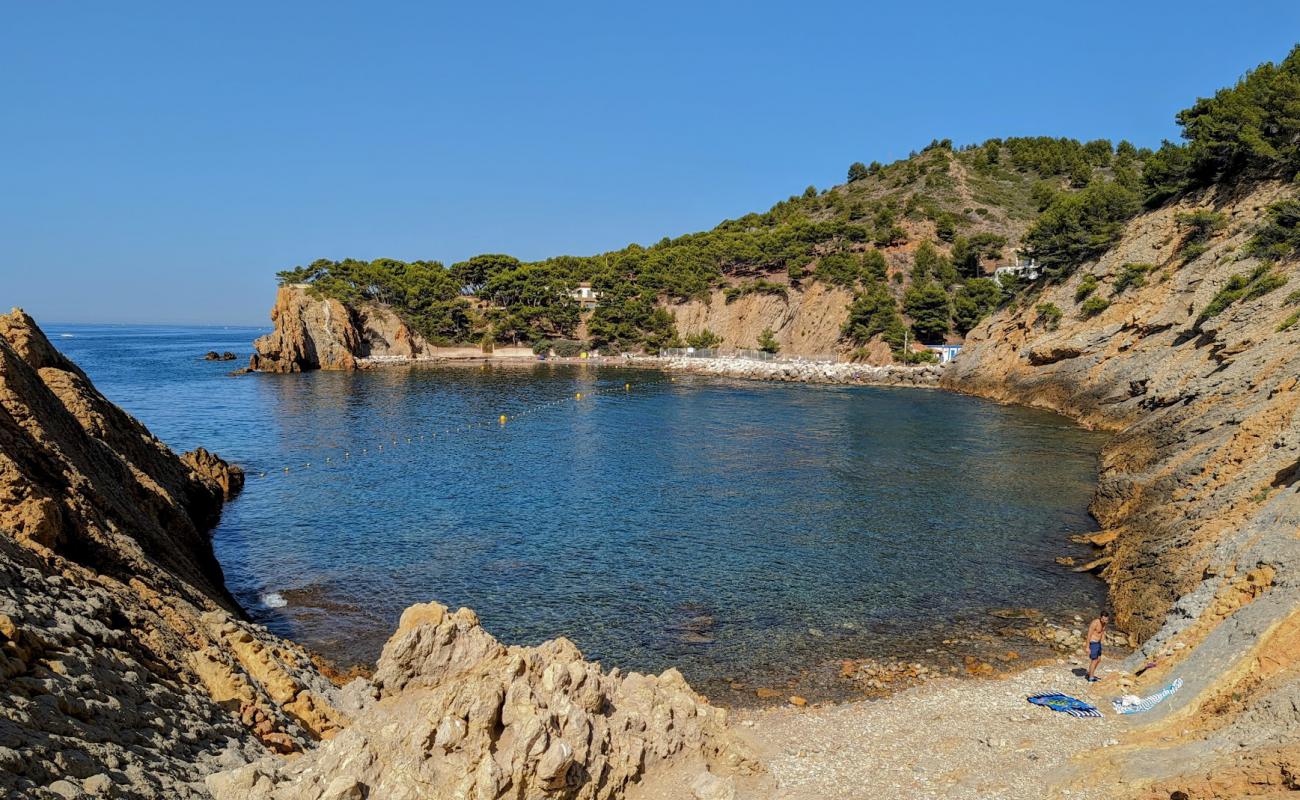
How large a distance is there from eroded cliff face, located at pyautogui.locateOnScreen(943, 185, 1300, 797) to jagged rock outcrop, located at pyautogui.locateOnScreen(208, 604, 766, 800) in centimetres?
681

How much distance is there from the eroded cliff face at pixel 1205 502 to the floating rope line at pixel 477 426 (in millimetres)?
37440

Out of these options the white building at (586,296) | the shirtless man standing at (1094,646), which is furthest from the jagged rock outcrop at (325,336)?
the shirtless man standing at (1094,646)

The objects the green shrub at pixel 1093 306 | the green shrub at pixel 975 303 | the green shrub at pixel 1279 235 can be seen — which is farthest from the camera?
the green shrub at pixel 975 303

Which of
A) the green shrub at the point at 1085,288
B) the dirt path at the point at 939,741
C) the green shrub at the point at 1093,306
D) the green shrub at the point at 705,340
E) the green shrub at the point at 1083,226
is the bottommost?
the dirt path at the point at 939,741

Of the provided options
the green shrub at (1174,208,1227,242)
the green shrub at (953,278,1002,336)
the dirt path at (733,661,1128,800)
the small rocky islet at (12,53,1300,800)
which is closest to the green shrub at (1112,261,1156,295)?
the green shrub at (1174,208,1227,242)

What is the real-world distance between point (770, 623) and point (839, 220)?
371ft

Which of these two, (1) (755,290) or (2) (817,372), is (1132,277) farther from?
(1) (755,290)

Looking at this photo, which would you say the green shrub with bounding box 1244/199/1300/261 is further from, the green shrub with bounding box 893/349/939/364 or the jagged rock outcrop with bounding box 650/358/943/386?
the green shrub with bounding box 893/349/939/364

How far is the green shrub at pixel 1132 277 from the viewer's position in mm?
58125

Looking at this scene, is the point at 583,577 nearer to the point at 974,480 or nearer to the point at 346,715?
the point at 346,715

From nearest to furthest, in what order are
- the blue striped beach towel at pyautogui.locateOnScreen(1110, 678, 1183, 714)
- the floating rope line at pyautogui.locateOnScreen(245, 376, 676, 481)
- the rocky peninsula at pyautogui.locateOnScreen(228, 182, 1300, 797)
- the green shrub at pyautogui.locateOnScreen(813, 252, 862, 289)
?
the rocky peninsula at pyautogui.locateOnScreen(228, 182, 1300, 797)
the blue striped beach towel at pyautogui.locateOnScreen(1110, 678, 1183, 714)
the floating rope line at pyautogui.locateOnScreen(245, 376, 676, 481)
the green shrub at pyautogui.locateOnScreen(813, 252, 862, 289)

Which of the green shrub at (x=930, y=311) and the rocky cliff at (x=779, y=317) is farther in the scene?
the rocky cliff at (x=779, y=317)

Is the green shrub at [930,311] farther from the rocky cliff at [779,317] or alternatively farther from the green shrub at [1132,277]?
the green shrub at [1132,277]

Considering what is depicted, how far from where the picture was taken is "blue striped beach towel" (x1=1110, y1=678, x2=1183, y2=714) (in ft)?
46.7
